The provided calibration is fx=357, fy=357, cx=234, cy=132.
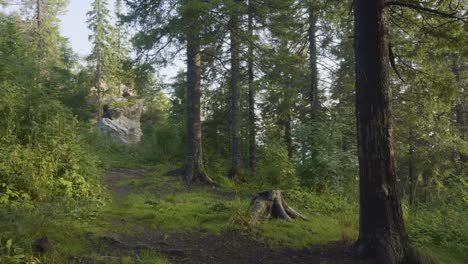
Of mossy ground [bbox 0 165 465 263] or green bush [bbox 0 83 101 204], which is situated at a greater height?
green bush [bbox 0 83 101 204]

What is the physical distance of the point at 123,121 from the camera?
30.9 metres

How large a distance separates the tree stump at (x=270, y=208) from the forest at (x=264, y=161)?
0.03 meters

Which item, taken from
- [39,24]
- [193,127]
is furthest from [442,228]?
[39,24]

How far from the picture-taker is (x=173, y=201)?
28.7 ft

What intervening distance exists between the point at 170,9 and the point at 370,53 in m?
8.23

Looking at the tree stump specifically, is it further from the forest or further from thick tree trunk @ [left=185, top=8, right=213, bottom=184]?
thick tree trunk @ [left=185, top=8, right=213, bottom=184]

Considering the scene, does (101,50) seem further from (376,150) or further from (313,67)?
(376,150)

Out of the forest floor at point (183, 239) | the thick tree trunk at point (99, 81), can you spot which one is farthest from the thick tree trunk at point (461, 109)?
the thick tree trunk at point (99, 81)

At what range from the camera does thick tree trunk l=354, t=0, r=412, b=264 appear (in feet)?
15.5

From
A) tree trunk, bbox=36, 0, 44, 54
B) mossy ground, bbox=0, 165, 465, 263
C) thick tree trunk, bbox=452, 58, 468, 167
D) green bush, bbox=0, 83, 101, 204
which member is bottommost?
mossy ground, bbox=0, 165, 465, 263

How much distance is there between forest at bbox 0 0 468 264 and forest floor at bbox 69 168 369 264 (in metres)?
0.03

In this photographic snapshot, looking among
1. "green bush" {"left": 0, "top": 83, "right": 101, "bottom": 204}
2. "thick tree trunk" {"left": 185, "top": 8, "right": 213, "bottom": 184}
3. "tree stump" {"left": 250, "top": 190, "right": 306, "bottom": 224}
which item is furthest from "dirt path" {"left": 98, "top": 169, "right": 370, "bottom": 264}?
"thick tree trunk" {"left": 185, "top": 8, "right": 213, "bottom": 184}

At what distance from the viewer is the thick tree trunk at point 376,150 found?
4.73 m

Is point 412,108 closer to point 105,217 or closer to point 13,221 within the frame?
point 105,217
